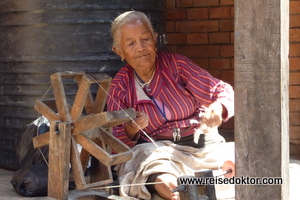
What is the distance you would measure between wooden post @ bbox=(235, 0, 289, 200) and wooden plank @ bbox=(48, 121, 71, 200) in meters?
0.90

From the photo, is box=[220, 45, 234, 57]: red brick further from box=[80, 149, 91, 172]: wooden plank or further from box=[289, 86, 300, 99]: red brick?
box=[80, 149, 91, 172]: wooden plank

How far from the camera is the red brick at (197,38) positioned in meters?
5.04

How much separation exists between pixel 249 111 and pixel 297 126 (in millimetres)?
2298

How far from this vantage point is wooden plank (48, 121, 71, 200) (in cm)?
312

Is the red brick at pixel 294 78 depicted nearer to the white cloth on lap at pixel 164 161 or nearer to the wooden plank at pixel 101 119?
the white cloth on lap at pixel 164 161

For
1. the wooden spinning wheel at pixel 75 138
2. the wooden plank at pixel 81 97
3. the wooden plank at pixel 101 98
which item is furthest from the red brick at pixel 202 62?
the wooden plank at pixel 81 97

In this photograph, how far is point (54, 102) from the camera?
343cm

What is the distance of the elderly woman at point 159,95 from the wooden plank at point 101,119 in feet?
0.74

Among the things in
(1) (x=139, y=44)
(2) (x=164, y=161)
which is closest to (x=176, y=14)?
(1) (x=139, y=44)

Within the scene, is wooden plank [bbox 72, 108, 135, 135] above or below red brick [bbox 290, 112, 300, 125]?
above

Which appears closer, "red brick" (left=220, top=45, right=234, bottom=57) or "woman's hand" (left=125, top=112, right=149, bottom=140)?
"woman's hand" (left=125, top=112, right=149, bottom=140)

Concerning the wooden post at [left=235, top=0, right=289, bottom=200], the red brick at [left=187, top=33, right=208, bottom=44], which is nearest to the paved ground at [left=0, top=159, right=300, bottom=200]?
the wooden post at [left=235, top=0, right=289, bottom=200]

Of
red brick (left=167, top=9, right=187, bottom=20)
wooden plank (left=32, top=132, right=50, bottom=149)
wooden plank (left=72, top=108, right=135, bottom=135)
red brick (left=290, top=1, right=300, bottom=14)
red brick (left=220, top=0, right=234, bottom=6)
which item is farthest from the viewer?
red brick (left=167, top=9, right=187, bottom=20)

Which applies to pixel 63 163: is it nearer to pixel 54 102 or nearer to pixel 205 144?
pixel 54 102
